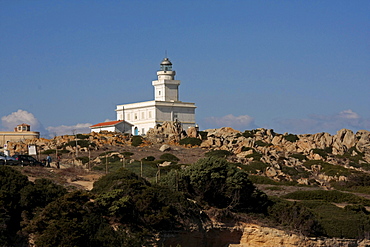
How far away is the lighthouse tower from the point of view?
287ft

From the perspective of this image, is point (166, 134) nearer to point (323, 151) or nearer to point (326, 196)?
point (323, 151)

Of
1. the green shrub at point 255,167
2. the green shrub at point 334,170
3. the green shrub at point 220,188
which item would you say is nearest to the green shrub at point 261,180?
the green shrub at point 255,167

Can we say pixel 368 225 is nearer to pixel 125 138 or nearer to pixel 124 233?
pixel 124 233

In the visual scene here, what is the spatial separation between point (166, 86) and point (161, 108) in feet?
13.8

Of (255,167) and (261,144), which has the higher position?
(261,144)

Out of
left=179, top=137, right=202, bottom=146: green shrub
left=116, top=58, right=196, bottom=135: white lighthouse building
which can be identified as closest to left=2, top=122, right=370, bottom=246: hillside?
left=179, top=137, right=202, bottom=146: green shrub

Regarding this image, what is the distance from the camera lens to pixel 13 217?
2452 cm

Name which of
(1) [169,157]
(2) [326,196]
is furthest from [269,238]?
(1) [169,157]

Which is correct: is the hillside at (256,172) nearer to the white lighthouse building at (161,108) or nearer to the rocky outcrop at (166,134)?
the rocky outcrop at (166,134)

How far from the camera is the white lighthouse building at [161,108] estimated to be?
276ft

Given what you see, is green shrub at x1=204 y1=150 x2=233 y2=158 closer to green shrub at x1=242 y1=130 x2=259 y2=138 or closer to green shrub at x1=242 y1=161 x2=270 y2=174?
green shrub at x1=242 y1=161 x2=270 y2=174

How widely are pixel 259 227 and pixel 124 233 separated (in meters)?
7.44

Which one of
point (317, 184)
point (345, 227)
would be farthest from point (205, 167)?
point (317, 184)

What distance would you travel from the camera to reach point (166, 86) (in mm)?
87562
